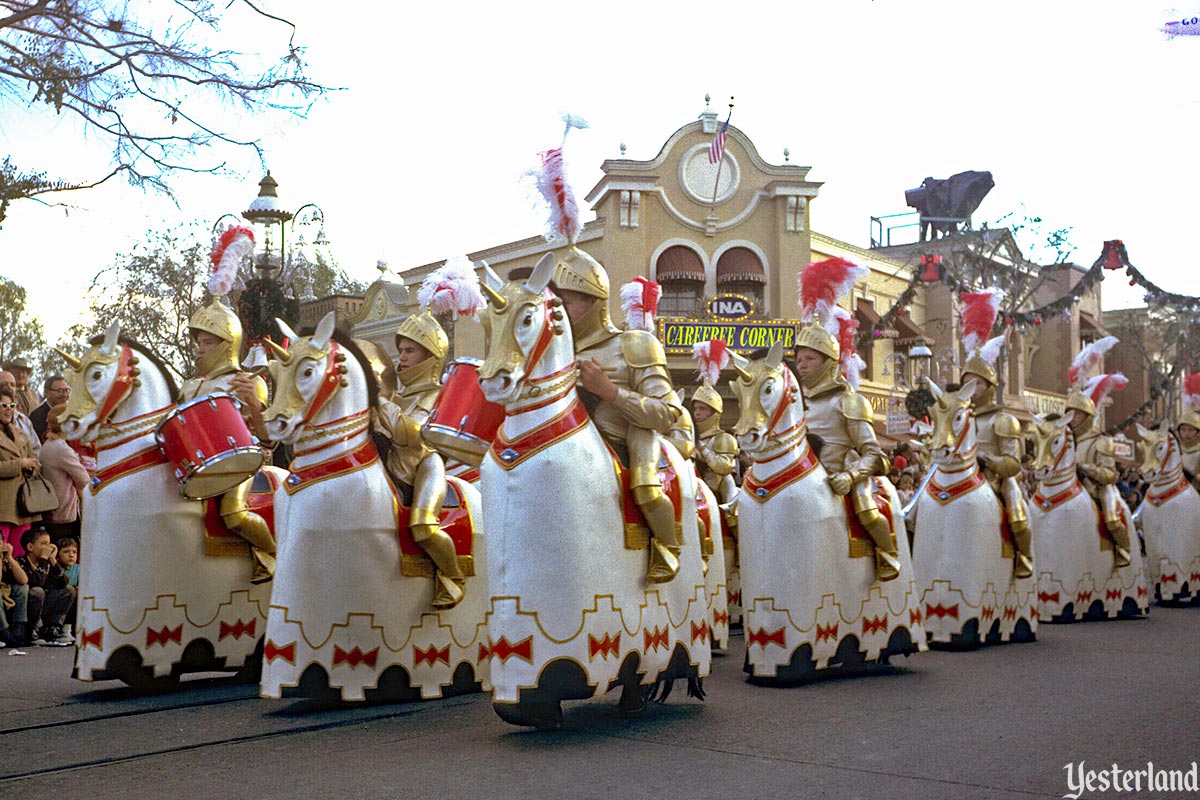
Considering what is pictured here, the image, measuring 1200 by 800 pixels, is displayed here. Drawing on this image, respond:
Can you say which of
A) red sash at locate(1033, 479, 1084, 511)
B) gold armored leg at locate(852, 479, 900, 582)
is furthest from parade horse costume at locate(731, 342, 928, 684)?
red sash at locate(1033, 479, 1084, 511)

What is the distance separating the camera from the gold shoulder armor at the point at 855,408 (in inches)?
360

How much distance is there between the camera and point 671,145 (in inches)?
1465

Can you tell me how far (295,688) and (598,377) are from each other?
96.2 inches

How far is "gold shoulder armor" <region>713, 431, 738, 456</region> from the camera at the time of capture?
41.3ft

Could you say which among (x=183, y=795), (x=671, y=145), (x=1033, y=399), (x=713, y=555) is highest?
(x=671, y=145)

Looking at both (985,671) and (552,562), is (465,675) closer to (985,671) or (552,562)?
(552,562)

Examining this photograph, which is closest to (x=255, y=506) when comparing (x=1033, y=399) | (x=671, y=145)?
(x=671, y=145)

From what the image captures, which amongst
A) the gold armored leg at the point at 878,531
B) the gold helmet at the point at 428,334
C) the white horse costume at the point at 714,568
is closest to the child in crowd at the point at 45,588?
the gold helmet at the point at 428,334

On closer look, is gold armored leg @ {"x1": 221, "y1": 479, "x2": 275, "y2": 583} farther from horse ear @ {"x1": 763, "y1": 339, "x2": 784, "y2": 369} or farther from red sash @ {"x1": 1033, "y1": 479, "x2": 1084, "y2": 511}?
red sash @ {"x1": 1033, "y1": 479, "x2": 1084, "y2": 511}

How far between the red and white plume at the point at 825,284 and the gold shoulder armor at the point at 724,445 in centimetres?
315

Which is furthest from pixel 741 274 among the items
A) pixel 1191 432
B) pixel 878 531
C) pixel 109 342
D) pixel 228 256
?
pixel 109 342

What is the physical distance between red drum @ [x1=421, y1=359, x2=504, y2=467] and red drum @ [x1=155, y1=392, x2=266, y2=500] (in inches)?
63.7

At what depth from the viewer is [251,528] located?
8602mm

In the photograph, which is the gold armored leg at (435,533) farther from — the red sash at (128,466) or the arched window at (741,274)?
the arched window at (741,274)
